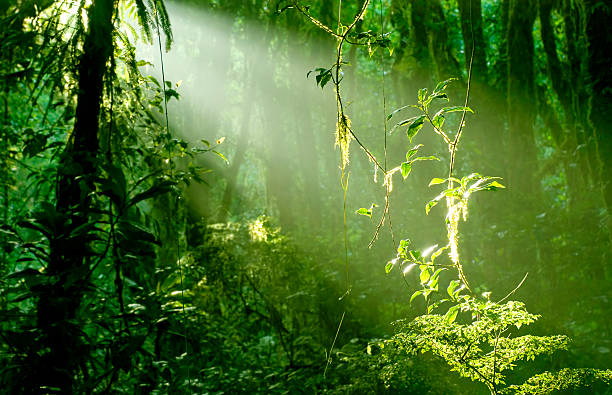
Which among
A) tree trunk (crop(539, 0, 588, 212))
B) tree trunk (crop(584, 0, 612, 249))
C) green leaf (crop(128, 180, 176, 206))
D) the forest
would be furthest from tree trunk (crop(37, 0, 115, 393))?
tree trunk (crop(539, 0, 588, 212))

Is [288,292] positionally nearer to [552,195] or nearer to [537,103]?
[537,103]

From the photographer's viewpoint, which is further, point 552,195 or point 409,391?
point 552,195

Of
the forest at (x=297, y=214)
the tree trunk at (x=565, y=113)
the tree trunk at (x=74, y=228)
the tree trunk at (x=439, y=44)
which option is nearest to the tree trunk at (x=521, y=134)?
the forest at (x=297, y=214)

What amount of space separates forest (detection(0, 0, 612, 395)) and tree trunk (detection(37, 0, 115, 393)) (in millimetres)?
10

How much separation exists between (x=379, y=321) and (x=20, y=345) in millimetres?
4229

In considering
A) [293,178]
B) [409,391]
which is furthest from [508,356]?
[293,178]

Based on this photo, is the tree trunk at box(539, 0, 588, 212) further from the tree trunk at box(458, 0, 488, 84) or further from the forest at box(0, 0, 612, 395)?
the tree trunk at box(458, 0, 488, 84)

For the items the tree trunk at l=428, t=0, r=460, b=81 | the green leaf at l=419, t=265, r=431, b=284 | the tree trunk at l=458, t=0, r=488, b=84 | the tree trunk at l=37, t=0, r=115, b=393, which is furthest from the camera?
the tree trunk at l=428, t=0, r=460, b=81

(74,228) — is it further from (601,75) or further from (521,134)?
(521,134)

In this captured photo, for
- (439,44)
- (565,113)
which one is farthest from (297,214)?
(565,113)

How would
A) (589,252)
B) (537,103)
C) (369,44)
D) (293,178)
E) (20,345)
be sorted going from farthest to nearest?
(293,178) < (537,103) < (589,252) < (20,345) < (369,44)

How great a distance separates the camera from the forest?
6.49ft

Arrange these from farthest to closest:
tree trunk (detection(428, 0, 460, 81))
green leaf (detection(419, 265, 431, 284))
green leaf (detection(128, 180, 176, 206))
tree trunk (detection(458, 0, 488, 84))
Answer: tree trunk (detection(428, 0, 460, 81)) < tree trunk (detection(458, 0, 488, 84)) < green leaf (detection(128, 180, 176, 206)) < green leaf (detection(419, 265, 431, 284))

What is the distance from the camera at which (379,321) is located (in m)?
5.50
